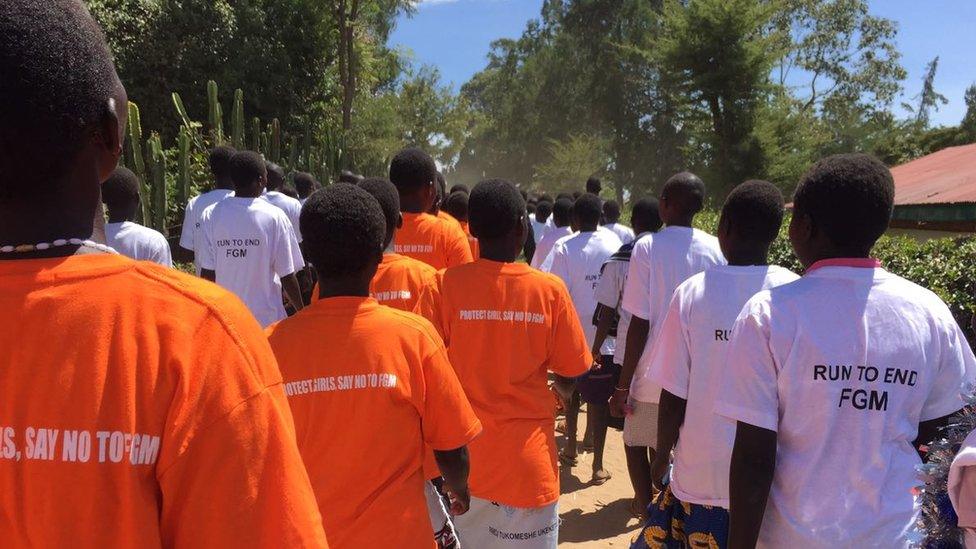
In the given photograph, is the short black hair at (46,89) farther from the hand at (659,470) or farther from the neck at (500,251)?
the hand at (659,470)

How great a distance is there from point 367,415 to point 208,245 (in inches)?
146

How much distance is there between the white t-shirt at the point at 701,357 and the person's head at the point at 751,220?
0.09m

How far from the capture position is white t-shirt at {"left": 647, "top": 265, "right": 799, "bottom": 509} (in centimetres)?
312

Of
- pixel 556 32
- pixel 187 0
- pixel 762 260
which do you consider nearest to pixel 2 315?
pixel 762 260

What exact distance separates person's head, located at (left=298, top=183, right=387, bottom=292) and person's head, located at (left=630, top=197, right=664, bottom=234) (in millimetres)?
3823

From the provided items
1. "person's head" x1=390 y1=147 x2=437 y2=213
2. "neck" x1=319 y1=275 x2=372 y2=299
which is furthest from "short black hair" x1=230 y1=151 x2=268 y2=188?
"neck" x1=319 y1=275 x2=372 y2=299

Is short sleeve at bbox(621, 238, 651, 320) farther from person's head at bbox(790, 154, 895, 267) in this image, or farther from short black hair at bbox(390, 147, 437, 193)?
person's head at bbox(790, 154, 895, 267)

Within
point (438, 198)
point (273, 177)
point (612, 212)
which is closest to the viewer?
point (438, 198)

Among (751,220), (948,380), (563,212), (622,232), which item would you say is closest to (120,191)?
(751,220)

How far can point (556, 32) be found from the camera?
54.4 m

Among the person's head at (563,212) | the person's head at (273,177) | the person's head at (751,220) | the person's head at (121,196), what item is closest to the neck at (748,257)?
the person's head at (751,220)

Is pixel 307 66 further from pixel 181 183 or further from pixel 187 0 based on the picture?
pixel 181 183

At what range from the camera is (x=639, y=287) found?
433 cm

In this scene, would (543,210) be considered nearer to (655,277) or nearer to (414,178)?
(414,178)
